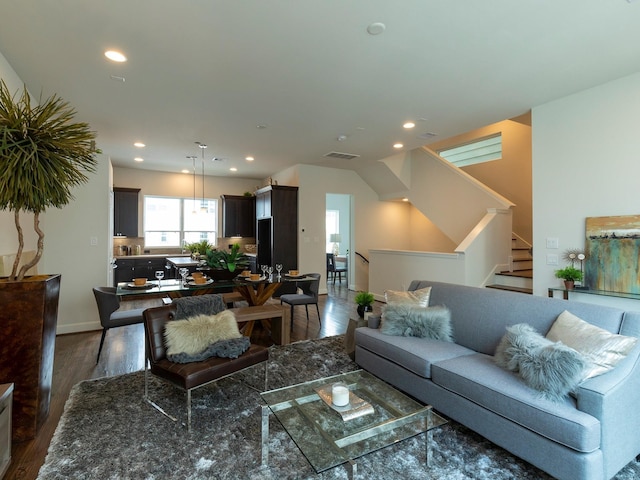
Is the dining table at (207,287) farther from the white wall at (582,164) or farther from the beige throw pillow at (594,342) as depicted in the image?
the white wall at (582,164)

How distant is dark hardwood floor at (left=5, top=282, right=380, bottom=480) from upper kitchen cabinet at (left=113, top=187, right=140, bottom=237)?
3742 mm

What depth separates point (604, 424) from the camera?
5.50 feet

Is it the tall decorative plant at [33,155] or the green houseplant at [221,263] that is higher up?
the tall decorative plant at [33,155]

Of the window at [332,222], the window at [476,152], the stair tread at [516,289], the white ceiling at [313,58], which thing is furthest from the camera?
the window at [332,222]

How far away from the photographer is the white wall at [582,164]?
11.4ft

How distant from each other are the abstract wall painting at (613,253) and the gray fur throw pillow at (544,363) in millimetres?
2146

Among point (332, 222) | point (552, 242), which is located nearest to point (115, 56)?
point (552, 242)

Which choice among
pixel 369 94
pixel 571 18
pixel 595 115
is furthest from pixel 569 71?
pixel 369 94

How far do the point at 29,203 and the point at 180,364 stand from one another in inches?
60.0

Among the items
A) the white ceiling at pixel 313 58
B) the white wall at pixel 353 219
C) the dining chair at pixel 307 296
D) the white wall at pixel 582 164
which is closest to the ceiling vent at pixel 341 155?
the white wall at pixel 353 219

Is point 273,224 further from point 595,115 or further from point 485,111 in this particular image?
point 595,115

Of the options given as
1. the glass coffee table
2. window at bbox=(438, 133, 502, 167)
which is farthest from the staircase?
the glass coffee table

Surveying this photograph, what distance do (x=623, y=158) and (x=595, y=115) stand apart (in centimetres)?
59

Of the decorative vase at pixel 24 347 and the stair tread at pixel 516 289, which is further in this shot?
the stair tread at pixel 516 289
